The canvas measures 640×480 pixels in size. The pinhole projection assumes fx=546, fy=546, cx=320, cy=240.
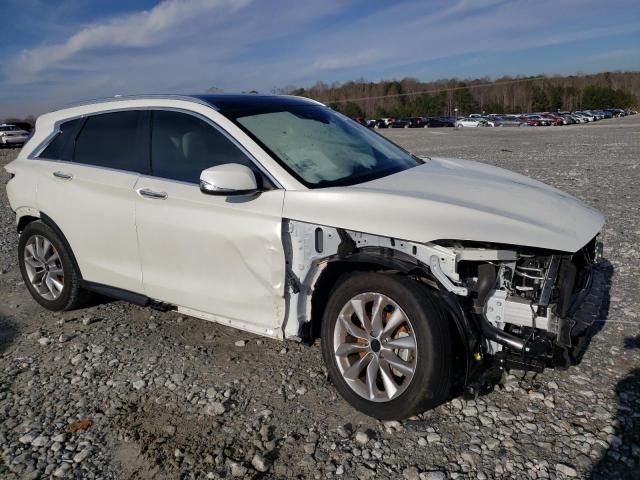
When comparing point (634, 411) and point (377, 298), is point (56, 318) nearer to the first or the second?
point (377, 298)

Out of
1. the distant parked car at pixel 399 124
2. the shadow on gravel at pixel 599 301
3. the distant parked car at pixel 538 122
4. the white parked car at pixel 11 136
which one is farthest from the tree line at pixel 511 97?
the shadow on gravel at pixel 599 301

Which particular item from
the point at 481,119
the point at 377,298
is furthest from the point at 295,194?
the point at 481,119

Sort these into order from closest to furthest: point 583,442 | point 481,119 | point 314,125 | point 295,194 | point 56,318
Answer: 1. point 583,442
2. point 295,194
3. point 314,125
4. point 56,318
5. point 481,119

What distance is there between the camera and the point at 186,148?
3.85 metres

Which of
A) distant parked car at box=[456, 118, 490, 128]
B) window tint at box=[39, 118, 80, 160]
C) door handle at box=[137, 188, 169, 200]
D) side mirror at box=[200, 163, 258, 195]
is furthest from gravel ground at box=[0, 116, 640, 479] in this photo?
distant parked car at box=[456, 118, 490, 128]

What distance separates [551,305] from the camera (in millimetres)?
2873

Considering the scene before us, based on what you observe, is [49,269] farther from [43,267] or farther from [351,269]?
[351,269]

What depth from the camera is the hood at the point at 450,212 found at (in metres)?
2.87

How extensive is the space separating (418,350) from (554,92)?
13489cm

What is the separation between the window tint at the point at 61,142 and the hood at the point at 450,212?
8.09ft

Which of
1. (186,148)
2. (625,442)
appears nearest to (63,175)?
(186,148)

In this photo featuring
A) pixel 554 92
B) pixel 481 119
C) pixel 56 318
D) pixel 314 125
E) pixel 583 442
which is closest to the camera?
pixel 583 442

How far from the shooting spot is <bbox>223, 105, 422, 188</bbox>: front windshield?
3525mm

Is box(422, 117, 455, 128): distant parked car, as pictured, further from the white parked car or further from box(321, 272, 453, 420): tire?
box(321, 272, 453, 420): tire
